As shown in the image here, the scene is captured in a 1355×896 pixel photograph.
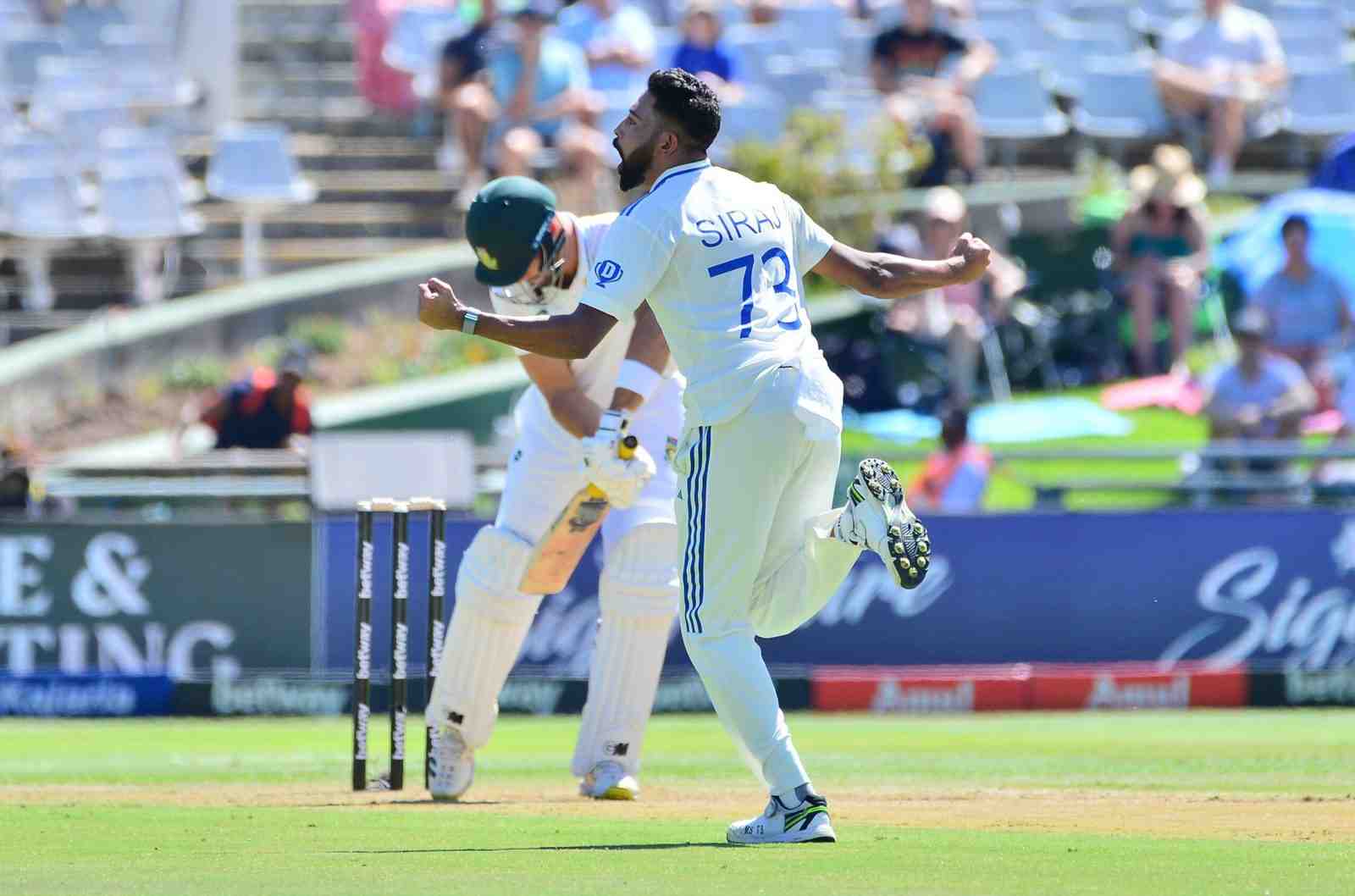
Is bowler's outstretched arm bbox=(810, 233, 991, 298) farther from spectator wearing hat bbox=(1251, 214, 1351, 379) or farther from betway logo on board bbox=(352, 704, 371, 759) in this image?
spectator wearing hat bbox=(1251, 214, 1351, 379)

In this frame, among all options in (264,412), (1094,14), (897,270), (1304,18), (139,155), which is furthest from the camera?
(1304,18)

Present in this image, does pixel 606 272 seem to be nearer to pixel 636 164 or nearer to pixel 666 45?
pixel 636 164

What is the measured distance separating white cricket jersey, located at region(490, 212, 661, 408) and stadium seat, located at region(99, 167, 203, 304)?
9.79 m

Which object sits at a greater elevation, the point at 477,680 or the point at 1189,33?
the point at 1189,33

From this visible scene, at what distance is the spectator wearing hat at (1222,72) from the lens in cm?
1822

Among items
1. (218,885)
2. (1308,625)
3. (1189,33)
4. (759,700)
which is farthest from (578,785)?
(1189,33)

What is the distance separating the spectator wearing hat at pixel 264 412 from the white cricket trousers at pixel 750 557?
7.74 metres

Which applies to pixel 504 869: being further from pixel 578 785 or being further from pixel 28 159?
pixel 28 159

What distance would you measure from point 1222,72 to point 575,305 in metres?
12.1

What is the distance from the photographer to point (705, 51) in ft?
58.0

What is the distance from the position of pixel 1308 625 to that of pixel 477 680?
6.88m

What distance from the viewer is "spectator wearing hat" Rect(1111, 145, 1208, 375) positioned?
15969 millimetres

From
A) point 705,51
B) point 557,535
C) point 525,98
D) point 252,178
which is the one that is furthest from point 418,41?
point 557,535

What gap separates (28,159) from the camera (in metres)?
17.1
